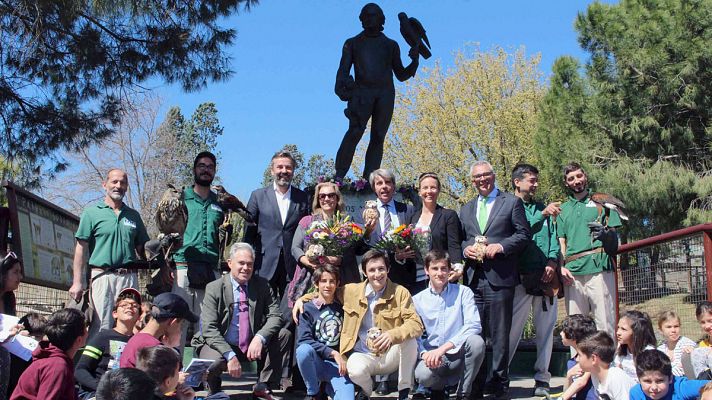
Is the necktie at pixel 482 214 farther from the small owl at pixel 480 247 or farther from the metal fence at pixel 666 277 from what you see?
the metal fence at pixel 666 277

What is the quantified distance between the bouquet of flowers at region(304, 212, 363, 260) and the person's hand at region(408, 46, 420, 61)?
2986 millimetres

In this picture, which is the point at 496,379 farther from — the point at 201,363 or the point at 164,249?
the point at 164,249

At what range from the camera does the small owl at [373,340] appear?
5.29 metres

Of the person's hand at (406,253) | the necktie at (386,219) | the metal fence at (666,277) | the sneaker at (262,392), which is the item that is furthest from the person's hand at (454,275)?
the metal fence at (666,277)

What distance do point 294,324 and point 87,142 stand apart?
20.7 ft

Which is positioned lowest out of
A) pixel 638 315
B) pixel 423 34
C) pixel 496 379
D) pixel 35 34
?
pixel 496 379

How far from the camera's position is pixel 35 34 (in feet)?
31.8

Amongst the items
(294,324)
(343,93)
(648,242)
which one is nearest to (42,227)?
(294,324)

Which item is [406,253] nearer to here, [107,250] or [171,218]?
[171,218]

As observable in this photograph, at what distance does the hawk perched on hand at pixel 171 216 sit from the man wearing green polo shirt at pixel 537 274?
281cm

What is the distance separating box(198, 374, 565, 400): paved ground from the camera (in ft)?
19.4

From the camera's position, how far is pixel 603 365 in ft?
14.8

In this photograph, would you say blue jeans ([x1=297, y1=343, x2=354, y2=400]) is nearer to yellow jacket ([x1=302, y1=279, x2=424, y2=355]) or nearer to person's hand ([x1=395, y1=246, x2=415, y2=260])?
yellow jacket ([x1=302, y1=279, x2=424, y2=355])

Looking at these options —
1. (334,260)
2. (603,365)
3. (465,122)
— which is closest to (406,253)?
(334,260)
